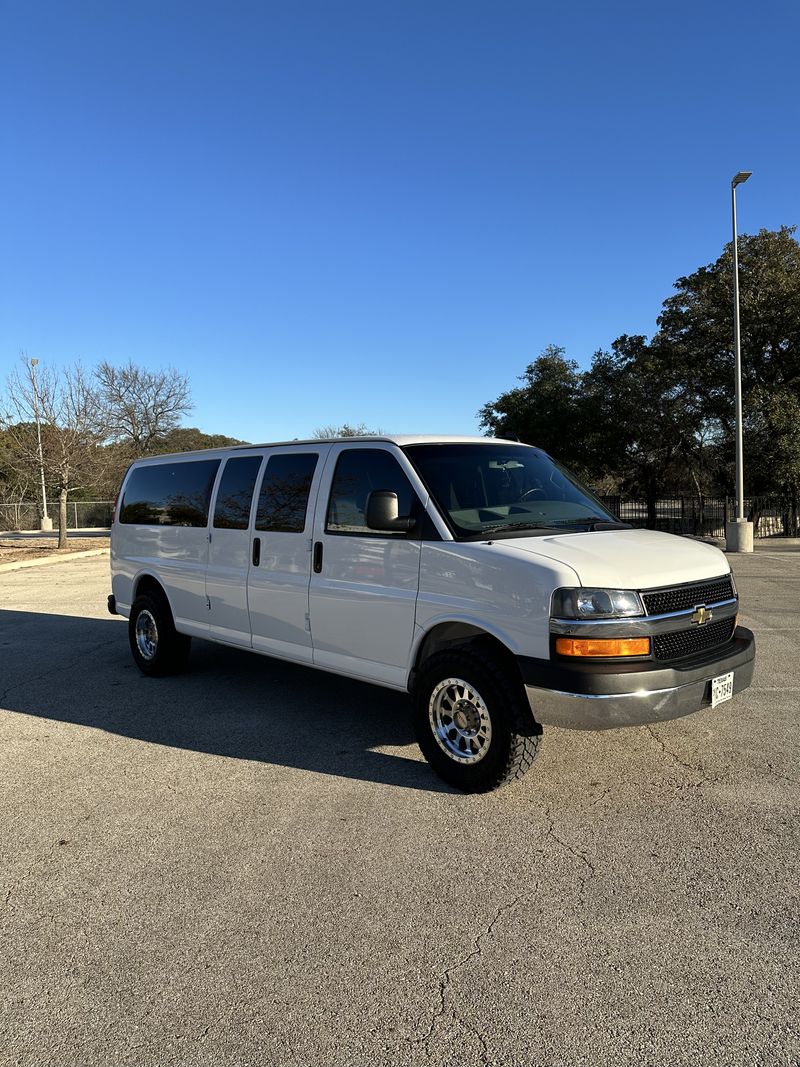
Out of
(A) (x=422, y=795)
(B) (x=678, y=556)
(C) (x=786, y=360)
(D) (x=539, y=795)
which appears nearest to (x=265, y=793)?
(A) (x=422, y=795)

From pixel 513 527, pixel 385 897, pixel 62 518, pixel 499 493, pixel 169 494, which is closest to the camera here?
pixel 385 897

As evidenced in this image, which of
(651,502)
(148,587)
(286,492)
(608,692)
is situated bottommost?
(608,692)

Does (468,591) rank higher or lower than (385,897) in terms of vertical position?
higher

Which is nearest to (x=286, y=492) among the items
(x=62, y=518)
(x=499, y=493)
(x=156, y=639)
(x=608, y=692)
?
(x=499, y=493)

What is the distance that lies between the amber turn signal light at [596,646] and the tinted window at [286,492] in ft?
7.48

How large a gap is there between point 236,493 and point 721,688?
389 cm

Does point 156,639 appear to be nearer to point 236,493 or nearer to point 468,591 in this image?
point 236,493

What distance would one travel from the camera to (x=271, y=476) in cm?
587

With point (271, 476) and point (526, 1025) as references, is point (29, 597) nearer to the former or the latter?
point (271, 476)

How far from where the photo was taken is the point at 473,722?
4.27m

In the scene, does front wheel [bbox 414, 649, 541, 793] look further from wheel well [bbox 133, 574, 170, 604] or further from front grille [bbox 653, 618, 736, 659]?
wheel well [bbox 133, 574, 170, 604]

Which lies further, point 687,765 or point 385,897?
point 687,765

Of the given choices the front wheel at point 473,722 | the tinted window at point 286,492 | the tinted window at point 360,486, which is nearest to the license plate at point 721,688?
the front wheel at point 473,722

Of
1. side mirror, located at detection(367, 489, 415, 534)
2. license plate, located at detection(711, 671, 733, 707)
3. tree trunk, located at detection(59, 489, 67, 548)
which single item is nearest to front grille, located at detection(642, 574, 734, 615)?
license plate, located at detection(711, 671, 733, 707)
